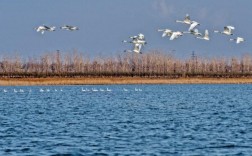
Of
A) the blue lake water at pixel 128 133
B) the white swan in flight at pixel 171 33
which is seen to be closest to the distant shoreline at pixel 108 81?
the blue lake water at pixel 128 133

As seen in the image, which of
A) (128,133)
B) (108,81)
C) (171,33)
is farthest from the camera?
(108,81)

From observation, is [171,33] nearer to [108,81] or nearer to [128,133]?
[128,133]

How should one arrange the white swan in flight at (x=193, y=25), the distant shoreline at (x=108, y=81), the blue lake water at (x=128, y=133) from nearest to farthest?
1. the blue lake water at (x=128, y=133)
2. the white swan in flight at (x=193, y=25)
3. the distant shoreline at (x=108, y=81)

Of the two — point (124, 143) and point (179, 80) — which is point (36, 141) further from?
point (179, 80)

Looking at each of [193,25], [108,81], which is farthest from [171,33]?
[108,81]

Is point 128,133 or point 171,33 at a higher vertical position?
point 171,33

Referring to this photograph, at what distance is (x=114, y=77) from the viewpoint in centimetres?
15550

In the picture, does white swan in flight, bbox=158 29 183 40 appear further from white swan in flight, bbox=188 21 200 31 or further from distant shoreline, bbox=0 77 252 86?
distant shoreline, bbox=0 77 252 86

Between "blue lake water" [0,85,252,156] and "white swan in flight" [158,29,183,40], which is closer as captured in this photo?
"blue lake water" [0,85,252,156]

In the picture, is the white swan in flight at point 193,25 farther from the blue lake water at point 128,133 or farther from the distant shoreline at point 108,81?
the distant shoreline at point 108,81

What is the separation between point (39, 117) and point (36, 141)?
15485 millimetres

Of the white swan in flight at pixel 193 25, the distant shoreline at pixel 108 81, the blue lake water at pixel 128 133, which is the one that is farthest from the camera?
the distant shoreline at pixel 108 81

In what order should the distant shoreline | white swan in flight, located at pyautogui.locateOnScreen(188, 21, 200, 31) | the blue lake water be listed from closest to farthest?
the blue lake water, white swan in flight, located at pyautogui.locateOnScreen(188, 21, 200, 31), the distant shoreline

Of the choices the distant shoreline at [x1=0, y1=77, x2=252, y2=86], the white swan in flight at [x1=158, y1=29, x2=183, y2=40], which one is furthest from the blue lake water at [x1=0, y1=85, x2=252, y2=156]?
the distant shoreline at [x1=0, y1=77, x2=252, y2=86]
